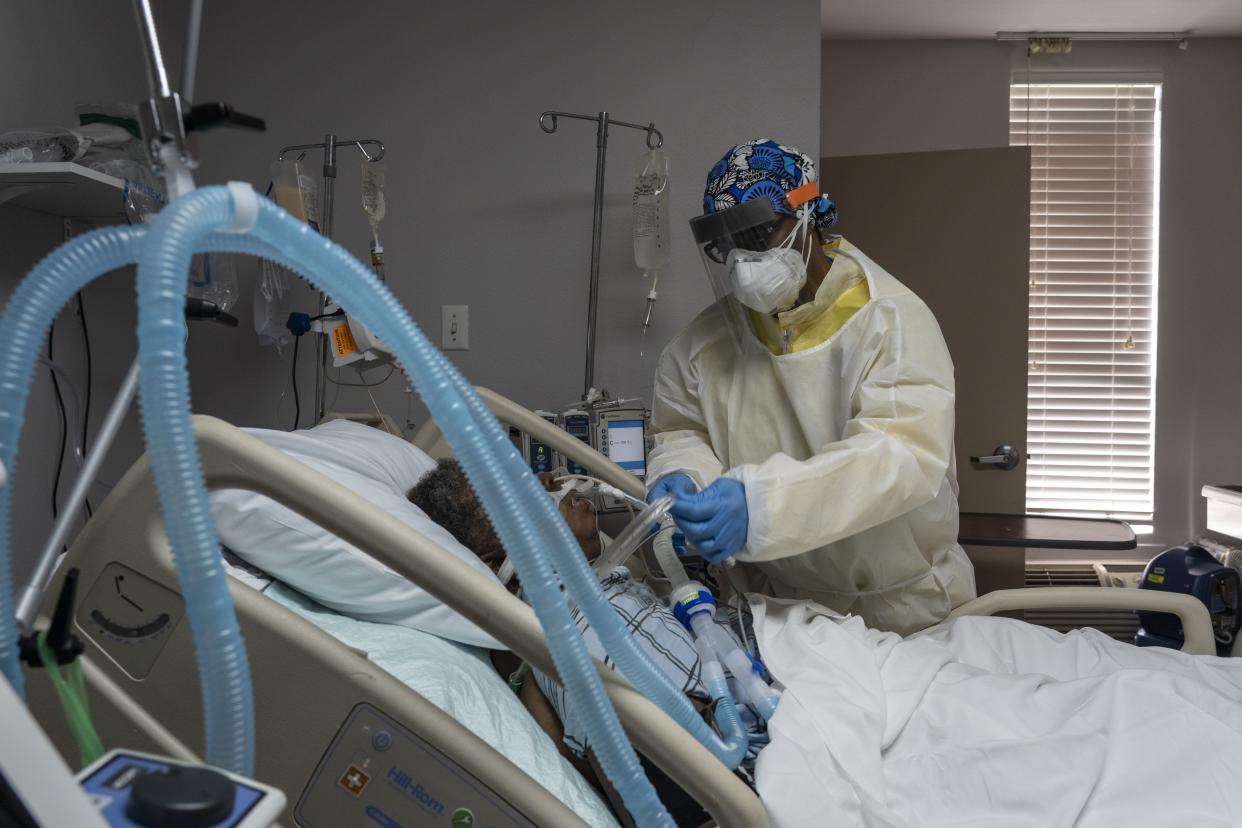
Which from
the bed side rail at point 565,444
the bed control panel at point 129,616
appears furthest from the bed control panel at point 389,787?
the bed side rail at point 565,444

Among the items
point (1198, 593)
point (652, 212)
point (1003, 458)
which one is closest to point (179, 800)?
point (652, 212)

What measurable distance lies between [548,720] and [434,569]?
534 mm

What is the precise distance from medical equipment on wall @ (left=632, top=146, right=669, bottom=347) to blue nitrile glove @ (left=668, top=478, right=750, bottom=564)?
1.15 m

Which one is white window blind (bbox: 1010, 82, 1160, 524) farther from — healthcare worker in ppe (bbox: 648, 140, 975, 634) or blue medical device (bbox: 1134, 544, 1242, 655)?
healthcare worker in ppe (bbox: 648, 140, 975, 634)

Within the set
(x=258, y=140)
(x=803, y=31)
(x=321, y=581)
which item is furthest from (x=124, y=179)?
(x=803, y=31)

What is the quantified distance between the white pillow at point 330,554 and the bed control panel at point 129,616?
0.10 meters

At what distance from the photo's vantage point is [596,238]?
242cm

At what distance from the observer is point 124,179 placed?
6.05ft

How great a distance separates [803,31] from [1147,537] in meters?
2.74

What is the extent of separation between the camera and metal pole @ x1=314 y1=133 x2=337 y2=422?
2346 millimetres

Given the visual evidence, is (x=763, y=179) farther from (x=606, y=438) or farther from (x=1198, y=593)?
(x=1198, y=593)

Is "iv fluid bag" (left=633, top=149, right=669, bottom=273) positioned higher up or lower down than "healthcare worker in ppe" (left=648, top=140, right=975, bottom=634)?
higher up

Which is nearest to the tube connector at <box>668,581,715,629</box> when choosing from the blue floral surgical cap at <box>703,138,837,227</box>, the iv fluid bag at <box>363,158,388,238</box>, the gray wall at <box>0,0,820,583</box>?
the blue floral surgical cap at <box>703,138,837,227</box>

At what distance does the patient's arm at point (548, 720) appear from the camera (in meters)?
1.25
